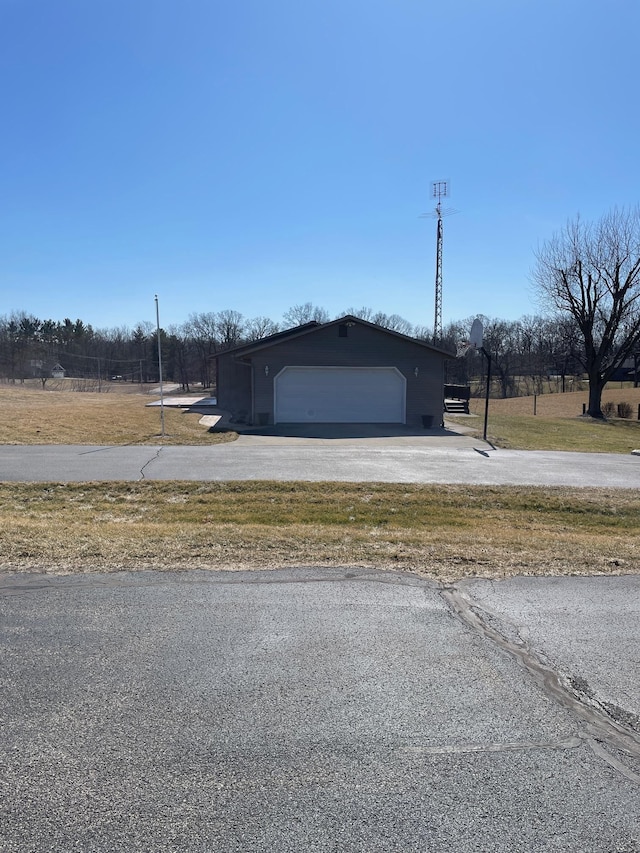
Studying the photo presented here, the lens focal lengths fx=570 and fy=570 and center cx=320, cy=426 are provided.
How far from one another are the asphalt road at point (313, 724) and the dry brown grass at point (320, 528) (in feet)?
3.37

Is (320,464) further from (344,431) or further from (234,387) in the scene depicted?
(234,387)

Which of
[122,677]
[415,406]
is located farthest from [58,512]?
[415,406]

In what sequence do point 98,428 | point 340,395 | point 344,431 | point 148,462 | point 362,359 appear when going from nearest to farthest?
point 148,462 < point 98,428 < point 344,431 < point 362,359 < point 340,395

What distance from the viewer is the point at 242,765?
2525 millimetres

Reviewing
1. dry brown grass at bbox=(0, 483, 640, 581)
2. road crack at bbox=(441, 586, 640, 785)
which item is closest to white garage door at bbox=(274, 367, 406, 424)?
dry brown grass at bbox=(0, 483, 640, 581)

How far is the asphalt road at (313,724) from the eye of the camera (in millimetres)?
2195

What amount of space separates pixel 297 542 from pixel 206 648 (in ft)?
8.98

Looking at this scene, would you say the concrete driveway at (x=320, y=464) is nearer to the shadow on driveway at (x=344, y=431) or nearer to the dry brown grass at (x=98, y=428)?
the dry brown grass at (x=98, y=428)

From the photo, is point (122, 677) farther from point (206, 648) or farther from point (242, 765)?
point (242, 765)

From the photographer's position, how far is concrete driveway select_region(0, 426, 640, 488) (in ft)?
35.0

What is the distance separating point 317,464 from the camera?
40.0ft

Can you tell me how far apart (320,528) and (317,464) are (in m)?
4.96

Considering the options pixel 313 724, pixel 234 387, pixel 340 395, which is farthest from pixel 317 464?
pixel 234 387

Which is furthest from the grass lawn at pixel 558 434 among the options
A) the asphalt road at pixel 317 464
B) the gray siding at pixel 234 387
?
the gray siding at pixel 234 387
